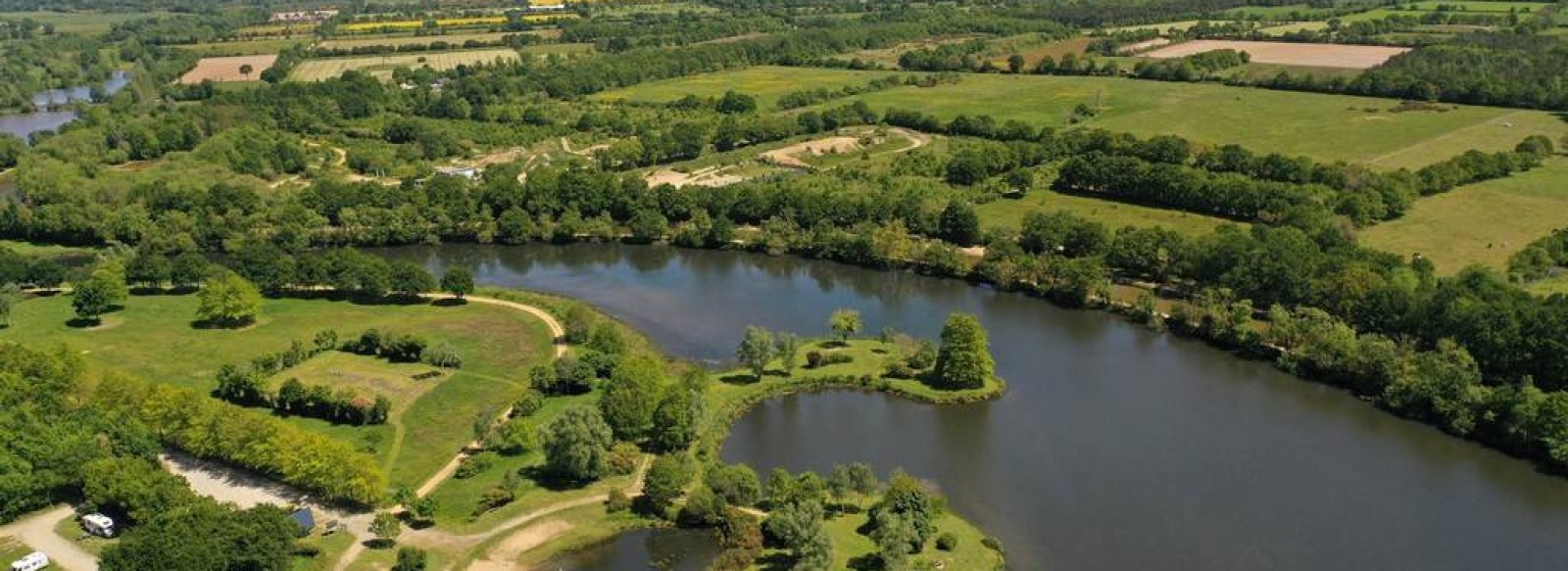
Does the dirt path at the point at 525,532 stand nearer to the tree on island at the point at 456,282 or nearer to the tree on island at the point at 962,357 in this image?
the tree on island at the point at 962,357

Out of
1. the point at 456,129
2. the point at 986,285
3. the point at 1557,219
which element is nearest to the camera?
the point at 986,285

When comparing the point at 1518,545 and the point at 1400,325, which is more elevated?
the point at 1400,325

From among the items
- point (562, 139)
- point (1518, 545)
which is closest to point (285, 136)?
point (562, 139)

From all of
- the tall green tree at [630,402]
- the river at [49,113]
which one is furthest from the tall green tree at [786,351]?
the river at [49,113]

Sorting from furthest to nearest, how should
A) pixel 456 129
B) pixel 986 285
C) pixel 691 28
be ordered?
1. pixel 691 28
2. pixel 456 129
3. pixel 986 285

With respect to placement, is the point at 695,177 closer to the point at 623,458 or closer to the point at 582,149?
the point at 582,149

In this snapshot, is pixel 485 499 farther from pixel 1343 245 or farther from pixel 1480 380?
pixel 1343 245

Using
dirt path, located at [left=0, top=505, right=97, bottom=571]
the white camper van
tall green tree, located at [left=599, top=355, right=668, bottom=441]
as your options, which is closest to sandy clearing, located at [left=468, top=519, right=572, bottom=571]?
tall green tree, located at [left=599, top=355, right=668, bottom=441]
